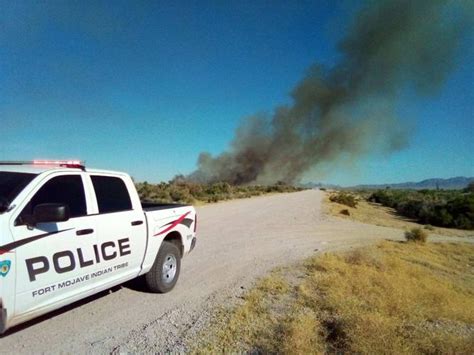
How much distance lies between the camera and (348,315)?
4691 millimetres

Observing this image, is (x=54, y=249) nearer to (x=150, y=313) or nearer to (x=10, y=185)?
(x=10, y=185)

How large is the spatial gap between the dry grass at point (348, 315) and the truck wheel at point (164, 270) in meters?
1.24

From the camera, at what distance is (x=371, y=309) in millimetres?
5113

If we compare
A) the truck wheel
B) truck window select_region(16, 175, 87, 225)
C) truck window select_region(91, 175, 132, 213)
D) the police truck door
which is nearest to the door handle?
the police truck door

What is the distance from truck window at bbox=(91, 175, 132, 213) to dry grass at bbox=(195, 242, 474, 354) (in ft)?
6.46

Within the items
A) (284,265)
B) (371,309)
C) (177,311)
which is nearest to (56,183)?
(177,311)

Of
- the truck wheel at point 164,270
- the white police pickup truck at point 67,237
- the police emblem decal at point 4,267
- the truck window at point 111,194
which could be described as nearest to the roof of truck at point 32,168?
the white police pickup truck at point 67,237

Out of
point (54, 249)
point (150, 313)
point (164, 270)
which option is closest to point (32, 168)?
point (54, 249)

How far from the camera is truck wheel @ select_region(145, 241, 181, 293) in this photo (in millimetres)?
5473

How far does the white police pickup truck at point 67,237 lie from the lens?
328 cm

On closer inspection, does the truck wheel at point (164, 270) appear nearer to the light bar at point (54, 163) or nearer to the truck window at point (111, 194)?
the truck window at point (111, 194)

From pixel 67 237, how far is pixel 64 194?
533mm

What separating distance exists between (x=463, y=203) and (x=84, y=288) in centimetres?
3336

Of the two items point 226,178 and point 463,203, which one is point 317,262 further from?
point 226,178
